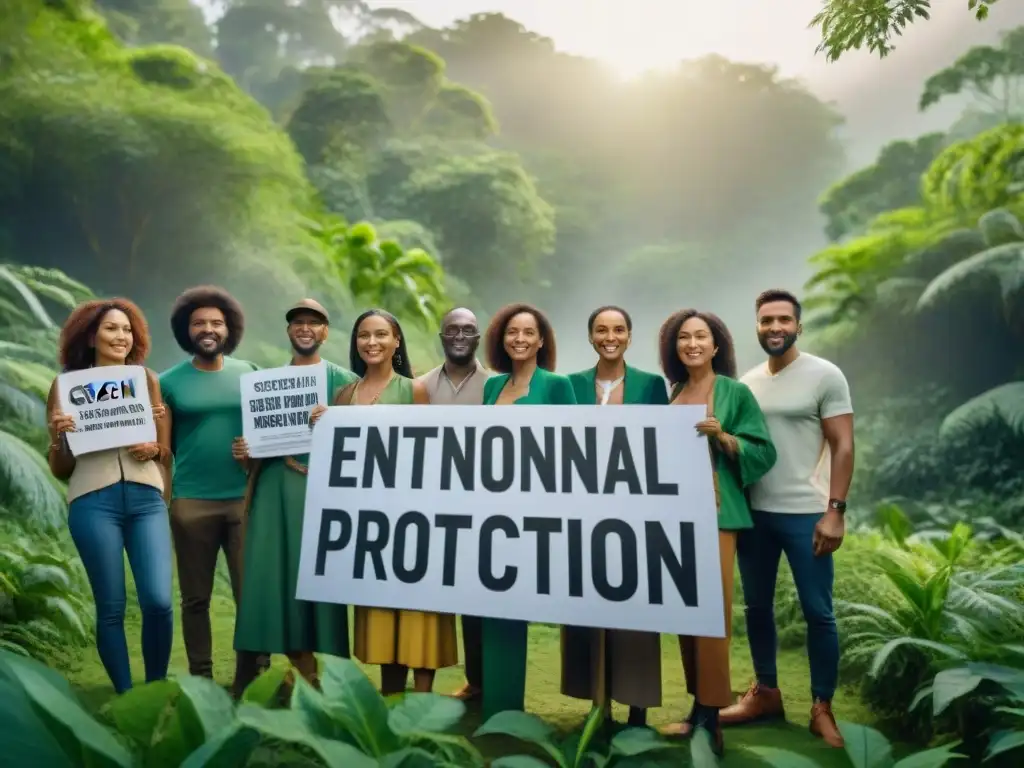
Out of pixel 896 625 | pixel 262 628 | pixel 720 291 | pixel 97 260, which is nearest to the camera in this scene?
pixel 262 628

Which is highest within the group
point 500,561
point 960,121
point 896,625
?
point 960,121

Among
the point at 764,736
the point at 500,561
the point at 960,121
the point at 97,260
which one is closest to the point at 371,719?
the point at 500,561

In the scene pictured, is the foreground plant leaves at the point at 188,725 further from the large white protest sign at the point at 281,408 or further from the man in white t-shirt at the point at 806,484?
the man in white t-shirt at the point at 806,484

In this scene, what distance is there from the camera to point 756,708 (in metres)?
2.94

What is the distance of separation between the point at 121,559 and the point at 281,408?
2.65ft

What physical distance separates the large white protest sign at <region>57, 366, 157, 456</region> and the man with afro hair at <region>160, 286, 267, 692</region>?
11.2 inches

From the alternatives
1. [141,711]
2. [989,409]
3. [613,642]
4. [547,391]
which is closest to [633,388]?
[547,391]

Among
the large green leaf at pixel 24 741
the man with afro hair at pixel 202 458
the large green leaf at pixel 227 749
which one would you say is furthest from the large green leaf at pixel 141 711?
the man with afro hair at pixel 202 458

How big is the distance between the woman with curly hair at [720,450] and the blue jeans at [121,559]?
6.44ft

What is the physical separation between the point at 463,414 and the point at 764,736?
5.83 feet

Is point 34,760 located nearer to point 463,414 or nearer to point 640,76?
point 463,414

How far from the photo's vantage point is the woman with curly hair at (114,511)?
8.51ft

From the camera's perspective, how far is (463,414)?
2.62 m

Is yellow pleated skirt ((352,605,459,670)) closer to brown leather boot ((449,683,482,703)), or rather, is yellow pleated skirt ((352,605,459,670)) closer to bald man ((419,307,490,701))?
bald man ((419,307,490,701))
